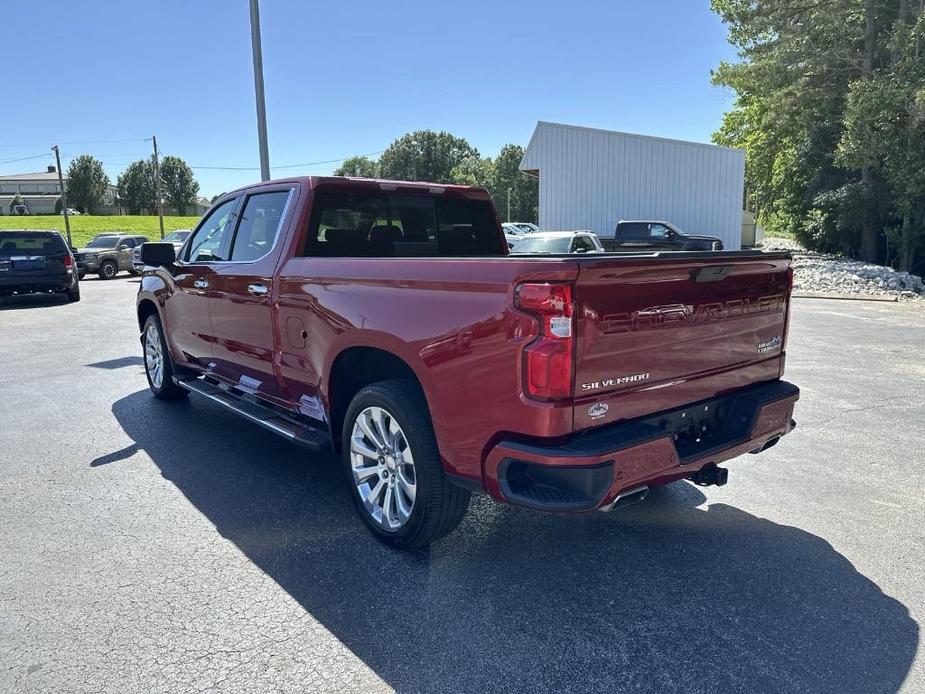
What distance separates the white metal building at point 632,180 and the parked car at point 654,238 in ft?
14.1

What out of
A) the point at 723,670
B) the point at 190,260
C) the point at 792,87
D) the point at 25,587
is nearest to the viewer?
the point at 723,670

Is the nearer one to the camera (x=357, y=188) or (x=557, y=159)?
(x=357, y=188)

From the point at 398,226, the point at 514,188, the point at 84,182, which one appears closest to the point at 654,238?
the point at 398,226

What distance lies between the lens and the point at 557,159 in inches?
1115

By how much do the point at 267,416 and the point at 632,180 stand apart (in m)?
26.3

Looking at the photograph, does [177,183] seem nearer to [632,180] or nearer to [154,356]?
[632,180]

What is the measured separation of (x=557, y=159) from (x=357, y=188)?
25.3 metres

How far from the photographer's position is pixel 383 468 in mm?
3512

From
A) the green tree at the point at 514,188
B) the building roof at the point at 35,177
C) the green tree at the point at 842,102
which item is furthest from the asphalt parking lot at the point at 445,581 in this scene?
the building roof at the point at 35,177

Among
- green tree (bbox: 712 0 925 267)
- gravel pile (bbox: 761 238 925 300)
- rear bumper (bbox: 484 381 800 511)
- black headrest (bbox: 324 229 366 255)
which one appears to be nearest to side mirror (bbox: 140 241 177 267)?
black headrest (bbox: 324 229 366 255)

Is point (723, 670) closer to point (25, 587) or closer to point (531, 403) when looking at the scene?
point (531, 403)

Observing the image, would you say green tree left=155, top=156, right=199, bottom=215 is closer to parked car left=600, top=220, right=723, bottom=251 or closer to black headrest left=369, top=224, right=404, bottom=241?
parked car left=600, top=220, right=723, bottom=251

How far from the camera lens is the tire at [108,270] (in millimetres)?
25016

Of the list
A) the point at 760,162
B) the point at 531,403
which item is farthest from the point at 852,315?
the point at 760,162
